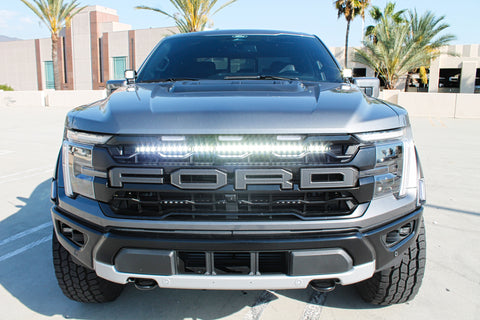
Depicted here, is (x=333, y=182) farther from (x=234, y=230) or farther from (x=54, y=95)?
(x=54, y=95)

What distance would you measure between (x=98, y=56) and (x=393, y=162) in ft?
128

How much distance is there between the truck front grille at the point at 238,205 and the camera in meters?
1.90

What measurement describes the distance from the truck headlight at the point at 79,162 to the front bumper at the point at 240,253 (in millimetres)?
208

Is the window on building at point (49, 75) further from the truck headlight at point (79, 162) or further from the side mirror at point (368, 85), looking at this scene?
the truck headlight at point (79, 162)

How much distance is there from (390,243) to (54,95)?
23624mm

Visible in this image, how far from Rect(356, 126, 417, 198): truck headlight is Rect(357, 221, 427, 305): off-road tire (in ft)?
1.60

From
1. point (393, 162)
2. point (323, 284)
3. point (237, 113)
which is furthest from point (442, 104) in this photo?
point (237, 113)

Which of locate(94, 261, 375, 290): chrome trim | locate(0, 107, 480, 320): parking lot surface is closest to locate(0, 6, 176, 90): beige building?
locate(0, 107, 480, 320): parking lot surface

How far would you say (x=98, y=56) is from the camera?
122ft

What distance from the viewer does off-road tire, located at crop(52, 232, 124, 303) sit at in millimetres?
2398

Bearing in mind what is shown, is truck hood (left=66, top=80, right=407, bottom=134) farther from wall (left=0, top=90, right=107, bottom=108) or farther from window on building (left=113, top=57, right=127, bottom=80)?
window on building (left=113, top=57, right=127, bottom=80)

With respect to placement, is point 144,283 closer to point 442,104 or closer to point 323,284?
point 323,284

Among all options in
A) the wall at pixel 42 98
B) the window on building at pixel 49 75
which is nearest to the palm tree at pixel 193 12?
the wall at pixel 42 98

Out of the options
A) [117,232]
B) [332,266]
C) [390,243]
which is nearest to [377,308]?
[390,243]
